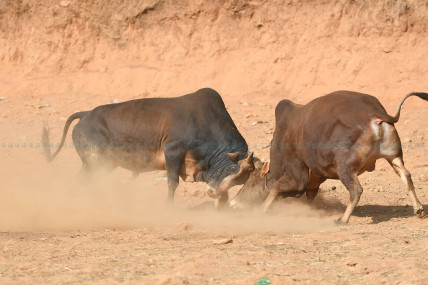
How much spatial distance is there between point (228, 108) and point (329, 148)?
25.3 feet

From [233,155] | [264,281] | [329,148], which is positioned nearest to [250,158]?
[233,155]

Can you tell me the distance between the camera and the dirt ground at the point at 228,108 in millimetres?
5836

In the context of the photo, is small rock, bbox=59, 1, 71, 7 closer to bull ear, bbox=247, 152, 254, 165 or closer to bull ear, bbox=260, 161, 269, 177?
bull ear, bbox=247, 152, 254, 165

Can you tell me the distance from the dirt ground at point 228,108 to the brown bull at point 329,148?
35cm

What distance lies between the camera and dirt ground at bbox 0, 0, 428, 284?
5.84 m

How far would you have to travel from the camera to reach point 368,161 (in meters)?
8.09

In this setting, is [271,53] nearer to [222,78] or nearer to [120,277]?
[222,78]

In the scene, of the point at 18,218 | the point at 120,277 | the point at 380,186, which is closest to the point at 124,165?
the point at 18,218

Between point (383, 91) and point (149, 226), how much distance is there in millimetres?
8713

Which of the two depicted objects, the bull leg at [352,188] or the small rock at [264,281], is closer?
the small rock at [264,281]

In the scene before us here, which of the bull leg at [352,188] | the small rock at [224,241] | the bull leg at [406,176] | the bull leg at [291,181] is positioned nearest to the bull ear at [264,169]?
the bull leg at [291,181]

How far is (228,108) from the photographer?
15891 mm

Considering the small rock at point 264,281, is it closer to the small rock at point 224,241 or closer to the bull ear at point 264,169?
the small rock at point 224,241

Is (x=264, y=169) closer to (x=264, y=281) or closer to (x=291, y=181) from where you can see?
(x=291, y=181)
